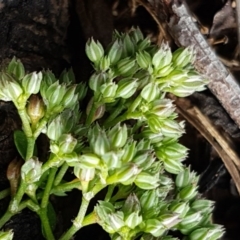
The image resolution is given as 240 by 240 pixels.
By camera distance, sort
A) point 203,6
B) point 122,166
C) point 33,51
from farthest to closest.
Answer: point 203,6
point 33,51
point 122,166

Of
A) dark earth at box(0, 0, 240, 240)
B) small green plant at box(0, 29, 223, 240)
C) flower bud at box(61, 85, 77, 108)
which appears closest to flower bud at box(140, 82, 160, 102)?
small green plant at box(0, 29, 223, 240)

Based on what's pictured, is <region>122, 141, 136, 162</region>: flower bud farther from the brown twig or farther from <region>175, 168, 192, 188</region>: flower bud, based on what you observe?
the brown twig

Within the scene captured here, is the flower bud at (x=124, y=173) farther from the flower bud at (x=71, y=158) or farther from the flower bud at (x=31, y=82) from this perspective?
the flower bud at (x=31, y=82)

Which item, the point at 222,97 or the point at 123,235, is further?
the point at 222,97

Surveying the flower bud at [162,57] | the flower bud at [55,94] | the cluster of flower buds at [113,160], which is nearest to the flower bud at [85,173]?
the cluster of flower buds at [113,160]

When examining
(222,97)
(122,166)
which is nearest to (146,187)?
(122,166)

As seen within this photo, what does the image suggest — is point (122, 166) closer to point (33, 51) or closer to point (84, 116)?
point (84, 116)

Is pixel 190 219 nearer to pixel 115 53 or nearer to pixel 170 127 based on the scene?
pixel 170 127
